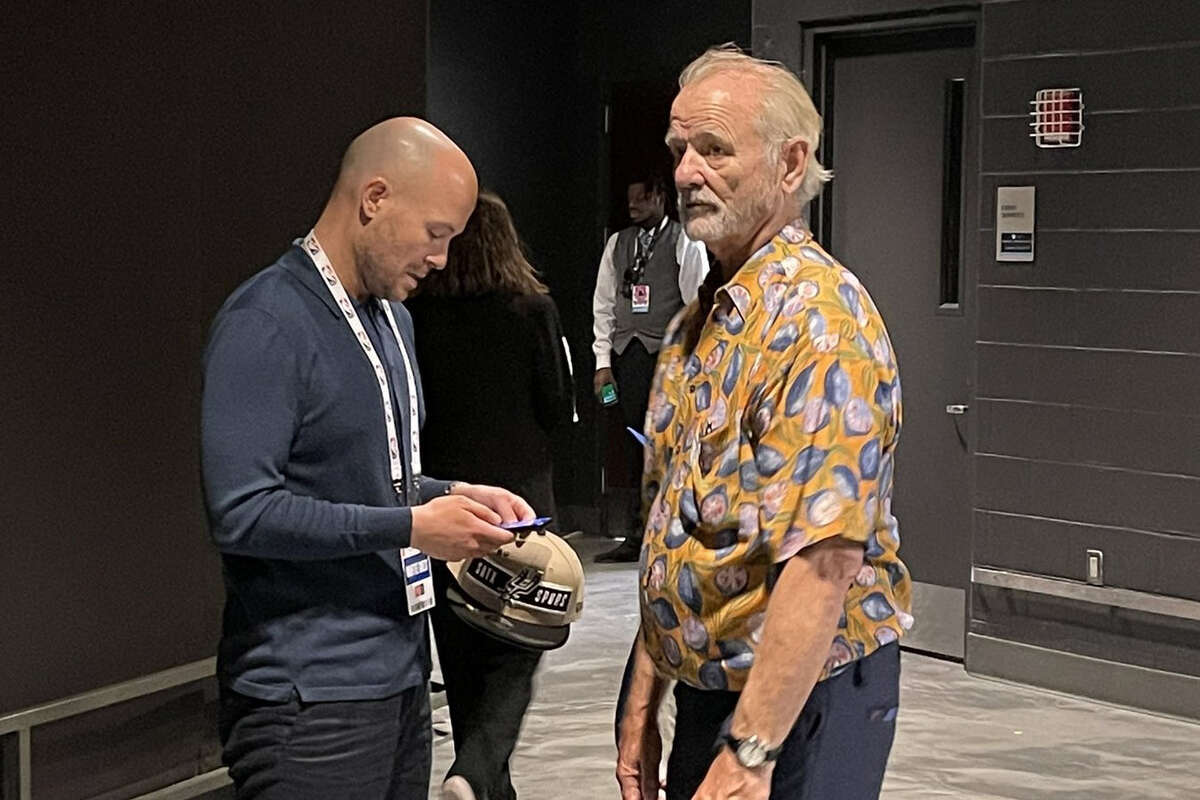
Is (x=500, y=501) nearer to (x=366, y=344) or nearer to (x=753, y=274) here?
(x=366, y=344)

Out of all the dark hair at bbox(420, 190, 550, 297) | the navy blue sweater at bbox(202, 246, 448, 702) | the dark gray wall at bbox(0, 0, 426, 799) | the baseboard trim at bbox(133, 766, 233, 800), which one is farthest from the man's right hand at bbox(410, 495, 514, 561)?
the baseboard trim at bbox(133, 766, 233, 800)

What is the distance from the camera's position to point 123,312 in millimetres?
3715

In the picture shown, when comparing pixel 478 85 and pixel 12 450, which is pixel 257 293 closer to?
pixel 12 450

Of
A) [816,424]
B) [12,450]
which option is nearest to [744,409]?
[816,424]

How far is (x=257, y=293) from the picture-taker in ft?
6.94

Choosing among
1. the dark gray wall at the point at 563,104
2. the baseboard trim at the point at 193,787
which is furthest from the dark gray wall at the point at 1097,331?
the baseboard trim at the point at 193,787

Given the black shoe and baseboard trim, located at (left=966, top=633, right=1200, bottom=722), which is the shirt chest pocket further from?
the black shoe

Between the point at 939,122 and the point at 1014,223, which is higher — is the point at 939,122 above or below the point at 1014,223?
above

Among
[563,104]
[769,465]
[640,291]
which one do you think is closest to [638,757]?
[769,465]

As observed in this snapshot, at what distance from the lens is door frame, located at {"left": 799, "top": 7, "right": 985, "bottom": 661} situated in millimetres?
5719

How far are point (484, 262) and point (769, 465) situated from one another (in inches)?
73.6

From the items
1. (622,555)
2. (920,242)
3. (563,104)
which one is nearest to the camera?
(920,242)

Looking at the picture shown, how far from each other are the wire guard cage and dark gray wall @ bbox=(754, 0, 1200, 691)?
Answer: 3 centimetres

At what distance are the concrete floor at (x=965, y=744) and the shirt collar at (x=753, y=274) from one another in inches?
103
